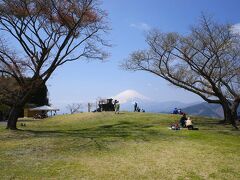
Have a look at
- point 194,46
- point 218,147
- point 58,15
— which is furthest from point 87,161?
point 194,46

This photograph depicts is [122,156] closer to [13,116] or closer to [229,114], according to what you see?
[13,116]

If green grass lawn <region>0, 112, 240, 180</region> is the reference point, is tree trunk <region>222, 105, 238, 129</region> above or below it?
above

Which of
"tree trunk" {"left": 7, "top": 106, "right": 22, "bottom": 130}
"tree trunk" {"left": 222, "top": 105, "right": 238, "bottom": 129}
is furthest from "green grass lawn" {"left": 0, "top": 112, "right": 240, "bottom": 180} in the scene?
"tree trunk" {"left": 222, "top": 105, "right": 238, "bottom": 129}

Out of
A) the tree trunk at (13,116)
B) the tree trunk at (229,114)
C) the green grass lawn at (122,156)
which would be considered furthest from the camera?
the tree trunk at (229,114)

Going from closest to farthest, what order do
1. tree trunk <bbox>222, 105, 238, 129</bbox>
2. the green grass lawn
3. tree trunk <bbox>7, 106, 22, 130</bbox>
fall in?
the green grass lawn → tree trunk <bbox>7, 106, 22, 130</bbox> → tree trunk <bbox>222, 105, 238, 129</bbox>

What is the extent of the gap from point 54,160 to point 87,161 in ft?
5.11

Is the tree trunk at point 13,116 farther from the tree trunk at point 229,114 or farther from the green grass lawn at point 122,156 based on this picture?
the tree trunk at point 229,114

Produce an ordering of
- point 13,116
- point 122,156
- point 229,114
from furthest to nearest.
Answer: point 229,114
point 13,116
point 122,156

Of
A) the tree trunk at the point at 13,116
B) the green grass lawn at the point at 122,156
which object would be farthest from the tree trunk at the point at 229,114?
the tree trunk at the point at 13,116

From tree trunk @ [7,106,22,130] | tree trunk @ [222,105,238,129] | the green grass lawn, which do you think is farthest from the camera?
tree trunk @ [222,105,238,129]

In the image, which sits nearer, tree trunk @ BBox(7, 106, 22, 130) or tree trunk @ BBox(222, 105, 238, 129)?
tree trunk @ BBox(7, 106, 22, 130)

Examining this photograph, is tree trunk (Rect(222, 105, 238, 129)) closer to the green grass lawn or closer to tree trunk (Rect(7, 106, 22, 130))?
the green grass lawn

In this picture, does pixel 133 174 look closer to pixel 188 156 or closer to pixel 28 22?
pixel 188 156

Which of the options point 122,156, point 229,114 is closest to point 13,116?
point 122,156
